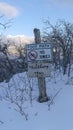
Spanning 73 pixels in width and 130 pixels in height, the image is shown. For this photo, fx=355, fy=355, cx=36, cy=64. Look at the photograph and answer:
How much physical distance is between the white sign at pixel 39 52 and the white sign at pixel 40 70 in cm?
18

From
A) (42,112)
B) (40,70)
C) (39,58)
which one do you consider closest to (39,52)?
(39,58)

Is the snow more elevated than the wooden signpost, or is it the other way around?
the wooden signpost

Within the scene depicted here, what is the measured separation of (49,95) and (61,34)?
10.6m

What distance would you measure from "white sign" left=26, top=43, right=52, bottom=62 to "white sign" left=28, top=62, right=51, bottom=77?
0.18 meters

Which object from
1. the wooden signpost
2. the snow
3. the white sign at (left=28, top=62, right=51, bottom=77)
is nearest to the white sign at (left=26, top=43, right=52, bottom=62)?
the wooden signpost

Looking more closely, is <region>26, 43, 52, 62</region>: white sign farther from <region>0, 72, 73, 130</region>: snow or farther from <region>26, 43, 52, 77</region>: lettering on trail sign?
<region>0, 72, 73, 130</region>: snow

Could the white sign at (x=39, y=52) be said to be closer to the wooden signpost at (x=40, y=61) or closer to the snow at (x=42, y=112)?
the wooden signpost at (x=40, y=61)

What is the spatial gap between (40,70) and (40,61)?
26 centimetres

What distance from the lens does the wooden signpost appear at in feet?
33.4

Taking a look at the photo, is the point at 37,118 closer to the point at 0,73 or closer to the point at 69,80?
the point at 69,80

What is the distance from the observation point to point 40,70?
1034 cm

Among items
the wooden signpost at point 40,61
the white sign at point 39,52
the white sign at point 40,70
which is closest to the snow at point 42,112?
the wooden signpost at point 40,61

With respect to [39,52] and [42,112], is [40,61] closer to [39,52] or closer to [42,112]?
[39,52]

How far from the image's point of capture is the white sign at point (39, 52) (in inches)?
400
